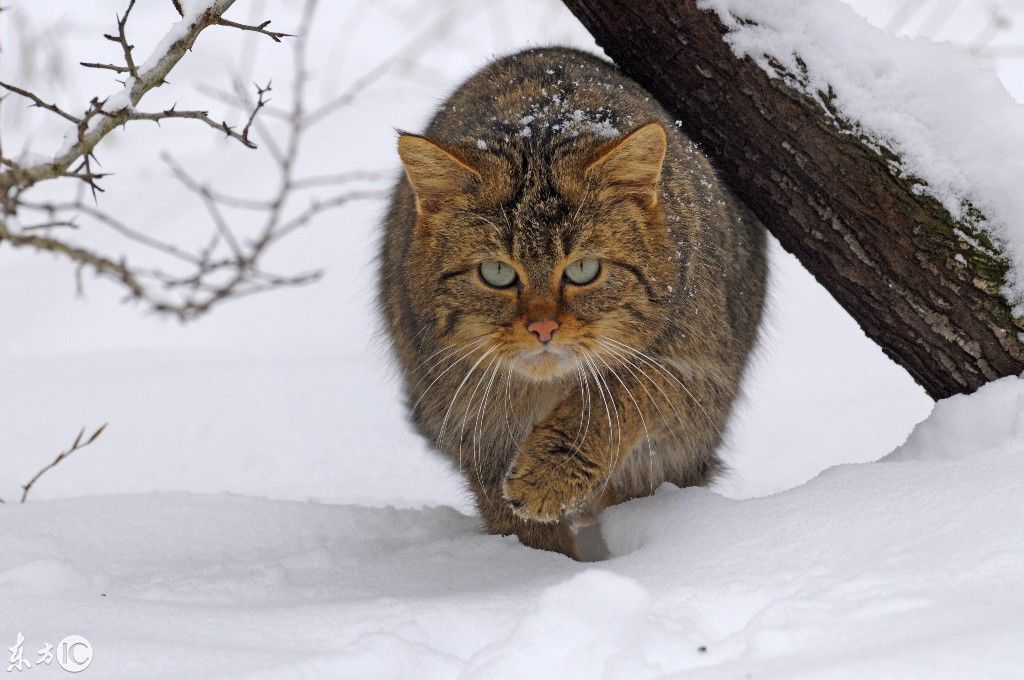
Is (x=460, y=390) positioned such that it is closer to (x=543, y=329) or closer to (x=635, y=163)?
(x=543, y=329)

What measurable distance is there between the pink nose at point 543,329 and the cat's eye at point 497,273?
5.4 inches

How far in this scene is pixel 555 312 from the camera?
251cm

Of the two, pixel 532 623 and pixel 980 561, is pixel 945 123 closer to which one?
pixel 980 561

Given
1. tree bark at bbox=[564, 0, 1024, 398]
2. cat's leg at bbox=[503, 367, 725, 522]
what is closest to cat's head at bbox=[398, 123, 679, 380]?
cat's leg at bbox=[503, 367, 725, 522]

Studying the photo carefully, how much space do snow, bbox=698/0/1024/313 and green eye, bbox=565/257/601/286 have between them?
727 mm

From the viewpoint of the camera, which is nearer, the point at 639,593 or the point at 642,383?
the point at 639,593

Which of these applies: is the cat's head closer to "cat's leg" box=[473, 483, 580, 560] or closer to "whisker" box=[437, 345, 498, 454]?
"whisker" box=[437, 345, 498, 454]

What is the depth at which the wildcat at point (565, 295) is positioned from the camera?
2545 mm

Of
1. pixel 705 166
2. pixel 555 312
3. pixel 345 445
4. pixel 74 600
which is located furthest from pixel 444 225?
pixel 345 445

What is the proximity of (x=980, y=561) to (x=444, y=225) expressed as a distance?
4.61ft

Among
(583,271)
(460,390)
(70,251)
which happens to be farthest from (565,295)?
(70,251)

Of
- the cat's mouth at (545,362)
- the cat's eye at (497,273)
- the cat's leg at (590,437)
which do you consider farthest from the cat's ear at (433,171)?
the cat's leg at (590,437)

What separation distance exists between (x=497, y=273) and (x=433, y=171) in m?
0.28

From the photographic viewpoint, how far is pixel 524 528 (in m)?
2.98
